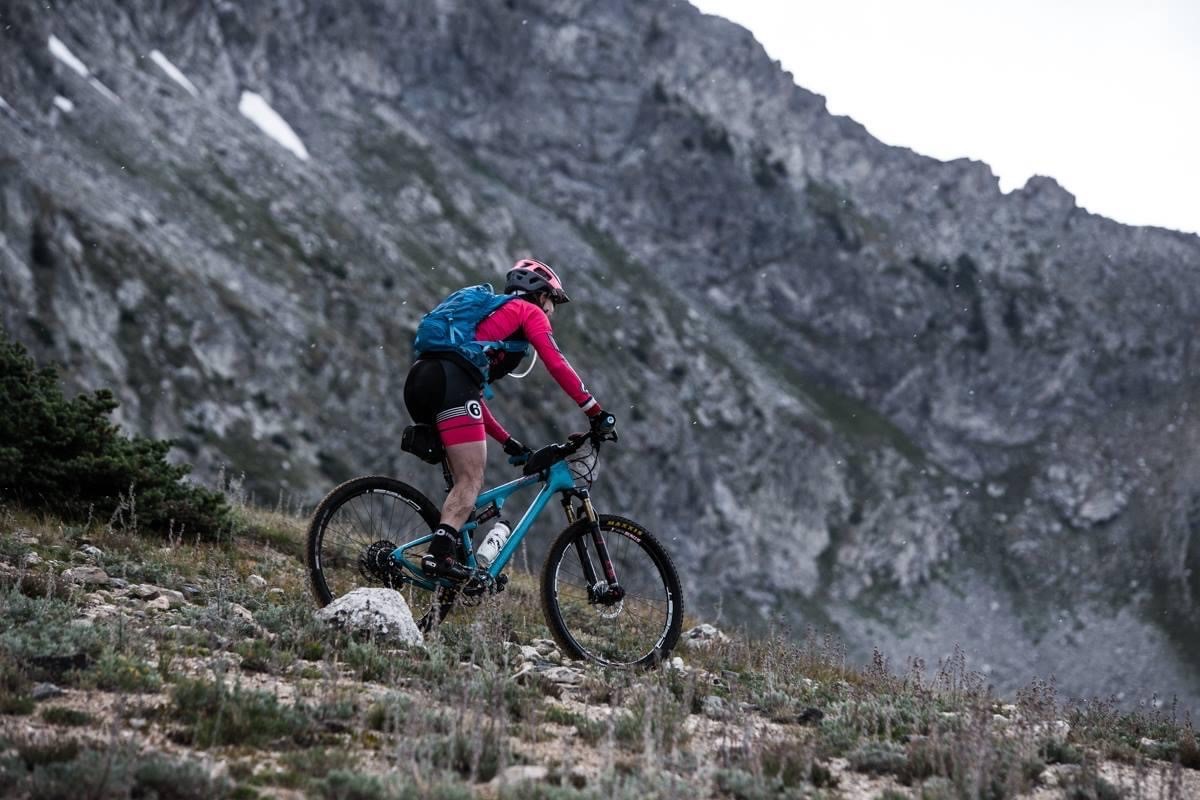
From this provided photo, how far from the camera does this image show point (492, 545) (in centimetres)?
786

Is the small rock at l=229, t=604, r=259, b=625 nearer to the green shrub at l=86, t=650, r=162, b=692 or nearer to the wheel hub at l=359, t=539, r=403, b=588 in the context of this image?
the wheel hub at l=359, t=539, r=403, b=588

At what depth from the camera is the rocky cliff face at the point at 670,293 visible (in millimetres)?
61500

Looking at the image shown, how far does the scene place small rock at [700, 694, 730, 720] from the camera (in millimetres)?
6363

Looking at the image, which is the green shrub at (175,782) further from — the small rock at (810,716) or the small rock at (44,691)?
the small rock at (810,716)

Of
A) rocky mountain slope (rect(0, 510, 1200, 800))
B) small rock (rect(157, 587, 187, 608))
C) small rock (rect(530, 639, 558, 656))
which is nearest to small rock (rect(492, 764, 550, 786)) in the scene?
rocky mountain slope (rect(0, 510, 1200, 800))

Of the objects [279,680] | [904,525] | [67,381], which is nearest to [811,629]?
[279,680]

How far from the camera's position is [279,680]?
5891 mm

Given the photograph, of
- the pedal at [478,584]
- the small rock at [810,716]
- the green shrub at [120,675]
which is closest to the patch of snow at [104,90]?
the pedal at [478,584]

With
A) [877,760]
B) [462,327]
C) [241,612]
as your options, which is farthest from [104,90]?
[877,760]

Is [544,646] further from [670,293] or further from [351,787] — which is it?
[670,293]

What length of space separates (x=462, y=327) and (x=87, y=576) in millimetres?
3819

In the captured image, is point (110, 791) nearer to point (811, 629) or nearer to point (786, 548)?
point (811, 629)

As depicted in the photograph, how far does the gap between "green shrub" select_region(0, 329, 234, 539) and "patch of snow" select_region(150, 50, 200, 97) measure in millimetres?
89157

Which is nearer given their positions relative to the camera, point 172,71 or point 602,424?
point 602,424
